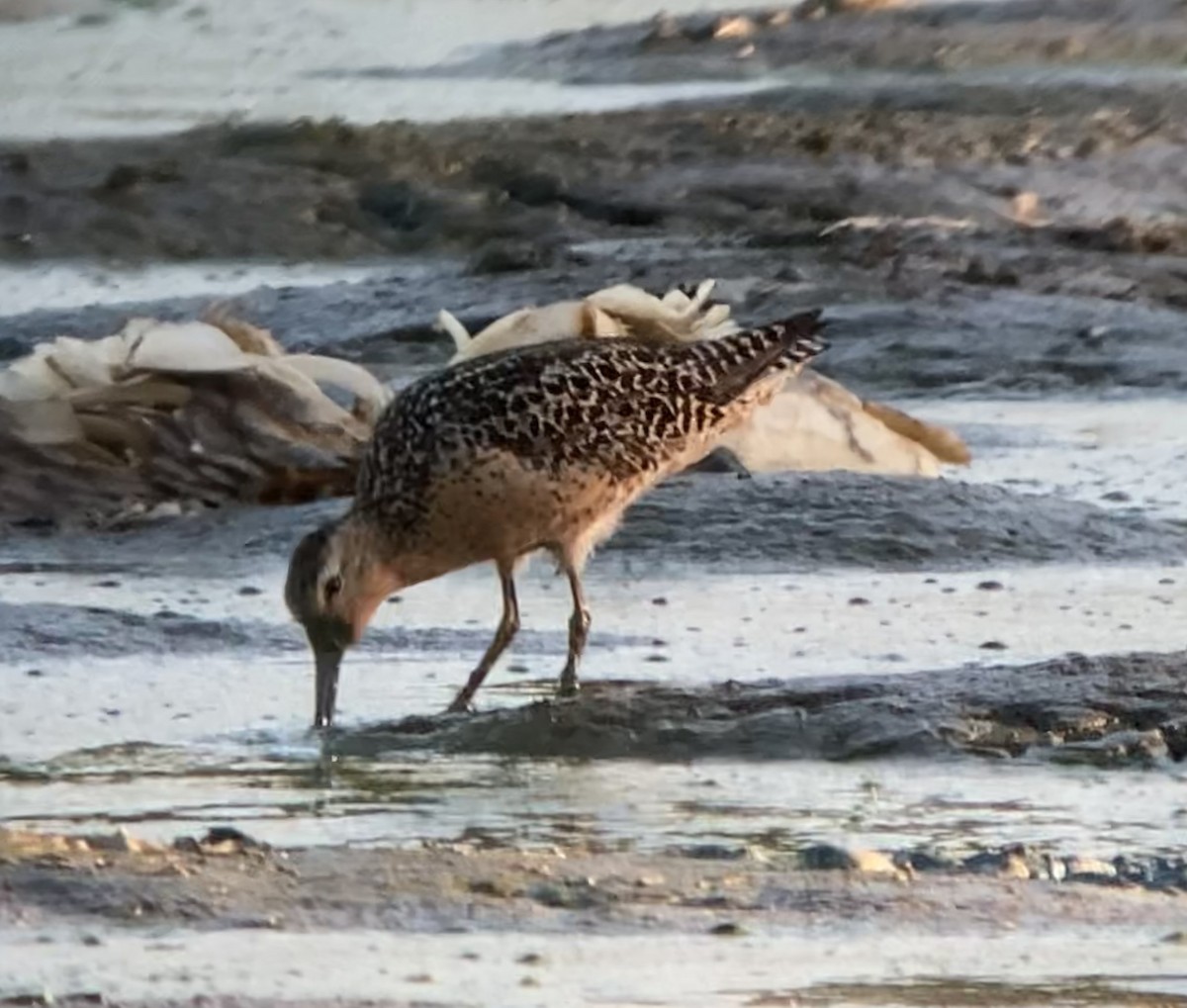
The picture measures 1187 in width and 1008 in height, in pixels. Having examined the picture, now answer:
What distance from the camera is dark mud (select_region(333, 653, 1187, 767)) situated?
6480 millimetres

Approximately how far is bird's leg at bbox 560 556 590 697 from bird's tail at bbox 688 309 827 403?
0.53 meters

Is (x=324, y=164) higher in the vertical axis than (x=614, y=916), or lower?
lower

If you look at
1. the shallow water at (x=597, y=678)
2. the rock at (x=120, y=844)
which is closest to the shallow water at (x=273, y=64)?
the shallow water at (x=597, y=678)

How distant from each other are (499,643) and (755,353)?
3.34ft

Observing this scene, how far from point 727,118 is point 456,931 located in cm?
1022

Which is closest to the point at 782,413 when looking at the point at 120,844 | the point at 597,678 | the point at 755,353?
the point at 755,353

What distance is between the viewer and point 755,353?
7988 millimetres

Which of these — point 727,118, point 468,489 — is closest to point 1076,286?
point 727,118

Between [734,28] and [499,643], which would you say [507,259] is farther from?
[734,28]

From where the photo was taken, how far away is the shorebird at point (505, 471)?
24.4ft

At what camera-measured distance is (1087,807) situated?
19.7 ft

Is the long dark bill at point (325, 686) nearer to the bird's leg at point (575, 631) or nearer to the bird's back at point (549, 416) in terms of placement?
the bird's leg at point (575, 631)

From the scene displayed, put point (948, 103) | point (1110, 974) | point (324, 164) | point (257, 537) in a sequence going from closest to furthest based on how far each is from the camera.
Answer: point (1110, 974) → point (257, 537) → point (324, 164) → point (948, 103)

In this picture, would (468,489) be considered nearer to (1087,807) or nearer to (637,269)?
(1087,807)
